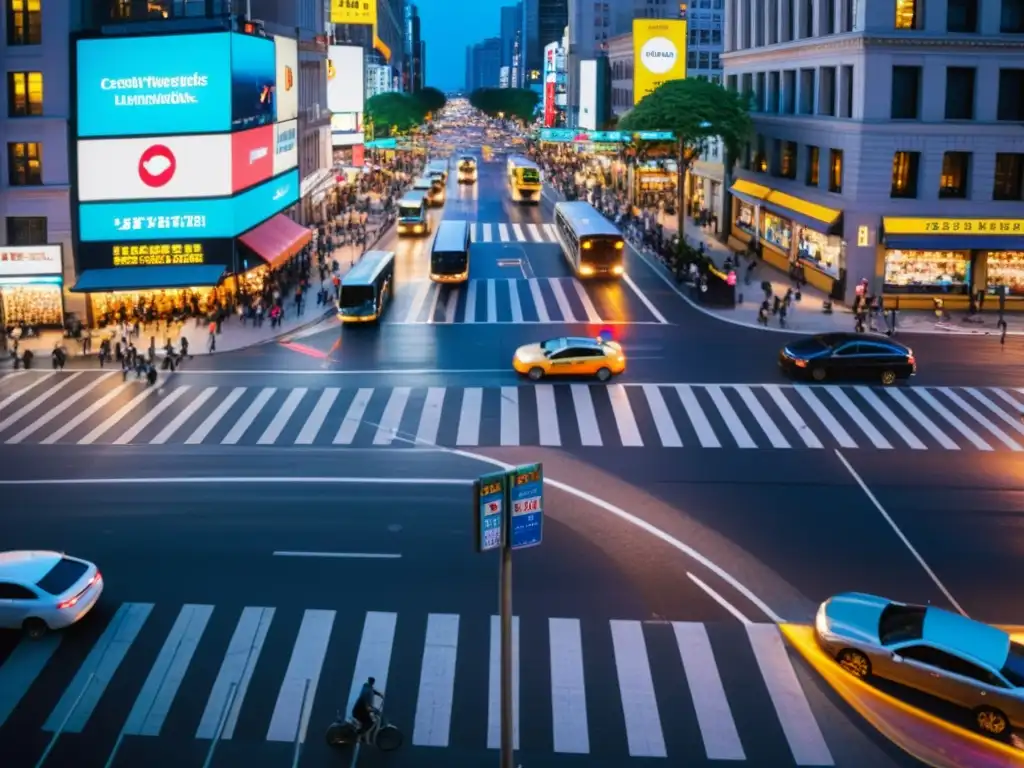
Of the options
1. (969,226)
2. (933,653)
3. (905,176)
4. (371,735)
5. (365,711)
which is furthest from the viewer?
(905,176)

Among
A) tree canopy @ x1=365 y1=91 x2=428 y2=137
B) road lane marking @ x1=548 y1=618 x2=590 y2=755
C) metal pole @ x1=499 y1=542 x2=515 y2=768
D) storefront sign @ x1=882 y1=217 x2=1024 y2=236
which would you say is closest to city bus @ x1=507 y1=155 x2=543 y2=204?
tree canopy @ x1=365 y1=91 x2=428 y2=137

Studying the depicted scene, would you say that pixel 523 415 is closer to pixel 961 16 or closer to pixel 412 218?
pixel 961 16

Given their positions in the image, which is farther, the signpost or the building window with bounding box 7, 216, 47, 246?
the building window with bounding box 7, 216, 47, 246

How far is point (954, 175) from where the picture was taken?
172ft

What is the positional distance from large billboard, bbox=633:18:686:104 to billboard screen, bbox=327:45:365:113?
2887cm

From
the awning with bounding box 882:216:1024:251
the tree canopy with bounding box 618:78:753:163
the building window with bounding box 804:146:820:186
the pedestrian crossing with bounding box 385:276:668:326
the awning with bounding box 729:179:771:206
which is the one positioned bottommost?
the pedestrian crossing with bounding box 385:276:668:326

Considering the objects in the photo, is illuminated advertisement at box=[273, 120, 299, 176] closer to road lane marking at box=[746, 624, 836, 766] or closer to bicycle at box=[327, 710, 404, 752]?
road lane marking at box=[746, 624, 836, 766]

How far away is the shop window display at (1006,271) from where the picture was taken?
→ 2050 inches

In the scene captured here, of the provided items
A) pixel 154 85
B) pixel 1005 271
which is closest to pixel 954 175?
pixel 1005 271

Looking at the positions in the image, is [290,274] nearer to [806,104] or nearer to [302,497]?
[806,104]

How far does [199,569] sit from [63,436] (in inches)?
475

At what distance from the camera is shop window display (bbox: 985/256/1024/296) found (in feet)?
171

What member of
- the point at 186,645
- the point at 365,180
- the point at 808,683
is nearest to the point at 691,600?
the point at 808,683

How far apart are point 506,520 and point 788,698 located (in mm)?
7127
